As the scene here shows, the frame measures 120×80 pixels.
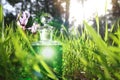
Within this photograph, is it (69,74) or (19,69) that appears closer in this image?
(19,69)

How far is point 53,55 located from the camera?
4.57 ft

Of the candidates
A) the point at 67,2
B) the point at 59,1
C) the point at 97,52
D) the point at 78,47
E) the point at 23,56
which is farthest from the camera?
the point at 59,1

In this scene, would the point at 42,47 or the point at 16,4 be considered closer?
the point at 42,47

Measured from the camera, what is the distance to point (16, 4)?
19.8 metres

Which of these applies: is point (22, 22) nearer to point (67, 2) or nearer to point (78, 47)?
point (78, 47)

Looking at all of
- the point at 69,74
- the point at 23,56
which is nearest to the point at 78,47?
the point at 69,74

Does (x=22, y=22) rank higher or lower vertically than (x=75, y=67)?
higher

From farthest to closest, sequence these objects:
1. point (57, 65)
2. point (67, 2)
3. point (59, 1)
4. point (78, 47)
Result: point (59, 1)
point (67, 2)
point (78, 47)
point (57, 65)

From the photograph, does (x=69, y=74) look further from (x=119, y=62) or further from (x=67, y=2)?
(x=67, y=2)

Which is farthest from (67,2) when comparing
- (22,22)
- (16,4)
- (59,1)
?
(22,22)

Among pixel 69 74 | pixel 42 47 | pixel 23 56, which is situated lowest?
pixel 69 74

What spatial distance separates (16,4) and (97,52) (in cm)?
1943

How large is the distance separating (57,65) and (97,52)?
718 mm

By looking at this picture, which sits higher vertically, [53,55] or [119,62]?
[119,62]
